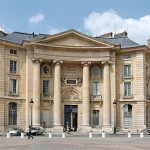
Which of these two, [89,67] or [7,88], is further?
[89,67]

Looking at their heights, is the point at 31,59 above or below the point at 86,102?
above

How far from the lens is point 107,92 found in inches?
2440

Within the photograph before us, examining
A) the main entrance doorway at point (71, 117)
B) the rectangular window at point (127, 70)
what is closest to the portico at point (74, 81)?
the main entrance doorway at point (71, 117)

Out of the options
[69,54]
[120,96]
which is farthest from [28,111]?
[120,96]

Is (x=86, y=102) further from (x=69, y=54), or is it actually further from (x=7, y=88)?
(x=7, y=88)

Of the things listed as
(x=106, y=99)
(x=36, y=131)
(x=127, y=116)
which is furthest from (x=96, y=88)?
(x=36, y=131)

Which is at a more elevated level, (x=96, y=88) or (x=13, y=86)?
(x=13, y=86)

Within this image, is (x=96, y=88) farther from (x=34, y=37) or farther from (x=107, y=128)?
(x=34, y=37)

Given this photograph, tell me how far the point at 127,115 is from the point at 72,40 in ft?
49.4

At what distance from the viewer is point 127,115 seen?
6288 cm

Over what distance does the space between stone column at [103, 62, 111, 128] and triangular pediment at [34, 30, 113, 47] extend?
12.1ft

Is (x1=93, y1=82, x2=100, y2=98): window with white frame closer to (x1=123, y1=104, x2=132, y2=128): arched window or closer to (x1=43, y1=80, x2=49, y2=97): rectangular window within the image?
(x1=123, y1=104, x2=132, y2=128): arched window

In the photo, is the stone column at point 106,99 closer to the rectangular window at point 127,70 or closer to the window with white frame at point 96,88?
the window with white frame at point 96,88

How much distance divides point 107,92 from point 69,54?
8616mm
